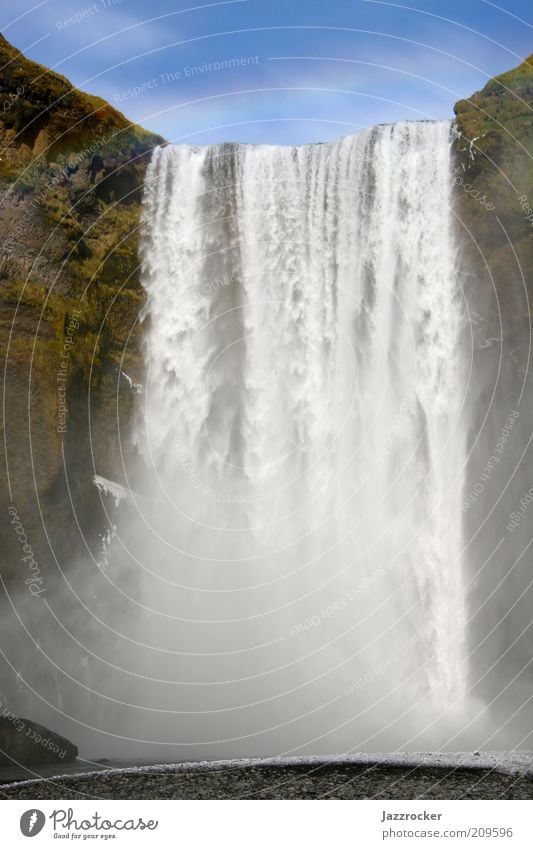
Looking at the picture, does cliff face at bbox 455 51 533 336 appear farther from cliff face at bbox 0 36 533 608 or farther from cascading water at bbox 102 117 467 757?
cascading water at bbox 102 117 467 757

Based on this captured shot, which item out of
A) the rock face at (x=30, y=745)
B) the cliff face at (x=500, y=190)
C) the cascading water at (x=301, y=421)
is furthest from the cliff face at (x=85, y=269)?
the rock face at (x=30, y=745)

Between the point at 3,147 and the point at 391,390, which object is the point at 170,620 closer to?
the point at 391,390

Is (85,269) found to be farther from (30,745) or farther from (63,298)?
(30,745)

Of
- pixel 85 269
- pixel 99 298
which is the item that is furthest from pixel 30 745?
pixel 85 269

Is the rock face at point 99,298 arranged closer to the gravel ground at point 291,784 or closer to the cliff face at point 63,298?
the cliff face at point 63,298

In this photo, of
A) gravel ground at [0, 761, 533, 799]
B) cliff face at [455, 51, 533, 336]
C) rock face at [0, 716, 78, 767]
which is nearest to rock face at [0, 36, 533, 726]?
cliff face at [455, 51, 533, 336]

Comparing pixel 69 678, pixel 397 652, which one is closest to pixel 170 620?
pixel 69 678
